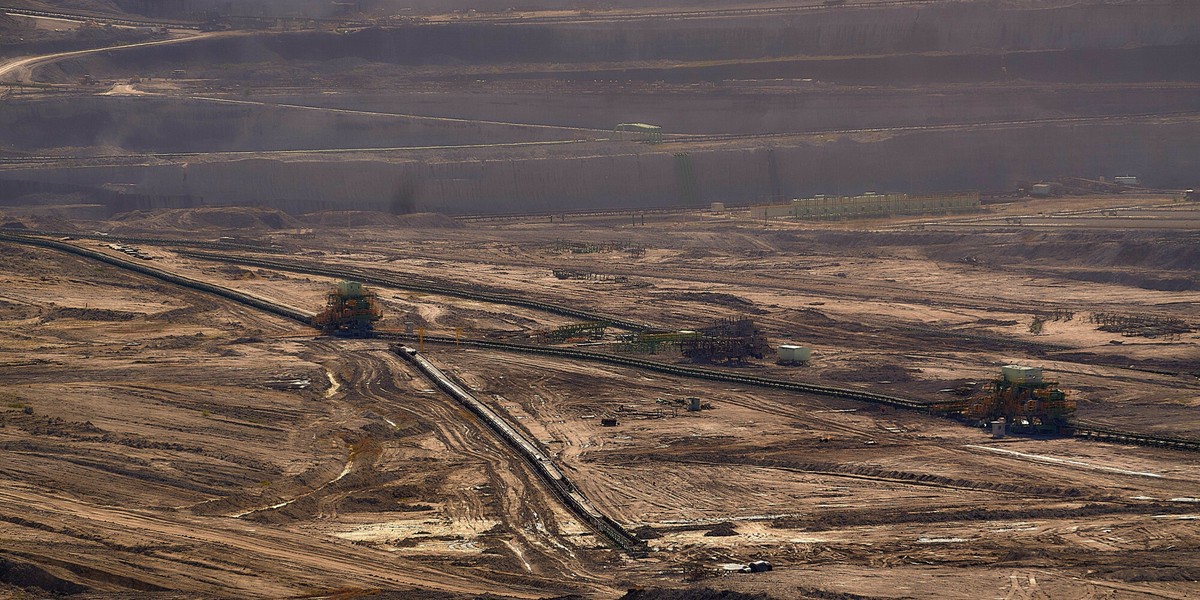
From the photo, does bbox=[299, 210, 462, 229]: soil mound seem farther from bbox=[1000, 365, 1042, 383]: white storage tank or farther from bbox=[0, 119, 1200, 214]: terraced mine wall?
bbox=[1000, 365, 1042, 383]: white storage tank

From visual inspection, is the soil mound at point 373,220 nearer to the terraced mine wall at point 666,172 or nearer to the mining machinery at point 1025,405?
the terraced mine wall at point 666,172

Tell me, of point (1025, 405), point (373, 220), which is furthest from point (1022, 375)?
point (373, 220)

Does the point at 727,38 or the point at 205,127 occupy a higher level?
the point at 727,38

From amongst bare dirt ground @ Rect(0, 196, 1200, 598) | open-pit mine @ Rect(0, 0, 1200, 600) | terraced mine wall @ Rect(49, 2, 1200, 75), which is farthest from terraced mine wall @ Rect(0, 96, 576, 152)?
bare dirt ground @ Rect(0, 196, 1200, 598)

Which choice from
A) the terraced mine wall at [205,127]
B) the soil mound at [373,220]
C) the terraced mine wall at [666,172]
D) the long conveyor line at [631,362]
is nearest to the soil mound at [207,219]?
the soil mound at [373,220]

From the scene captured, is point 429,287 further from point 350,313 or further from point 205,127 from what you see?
point 205,127
